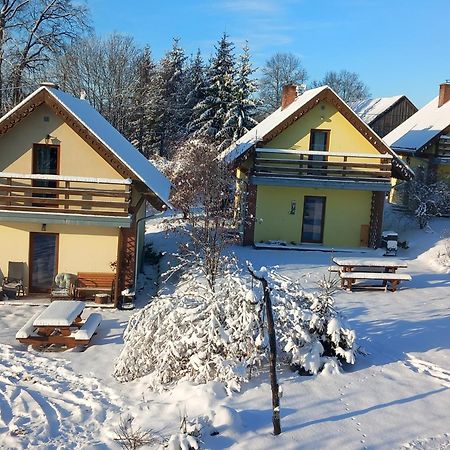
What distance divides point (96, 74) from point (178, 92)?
7.71m

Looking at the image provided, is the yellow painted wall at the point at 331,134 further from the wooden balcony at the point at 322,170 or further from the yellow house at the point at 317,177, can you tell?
the wooden balcony at the point at 322,170

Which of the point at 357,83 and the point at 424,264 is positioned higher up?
the point at 357,83

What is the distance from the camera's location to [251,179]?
67.7ft

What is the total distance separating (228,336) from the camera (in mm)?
9328

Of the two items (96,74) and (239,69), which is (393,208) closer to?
(239,69)

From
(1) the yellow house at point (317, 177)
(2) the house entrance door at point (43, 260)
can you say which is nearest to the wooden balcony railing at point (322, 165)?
(1) the yellow house at point (317, 177)

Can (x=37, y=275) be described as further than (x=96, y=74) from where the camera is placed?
No

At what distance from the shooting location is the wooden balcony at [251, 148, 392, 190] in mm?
20483

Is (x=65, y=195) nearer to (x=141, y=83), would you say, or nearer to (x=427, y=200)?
(x=427, y=200)

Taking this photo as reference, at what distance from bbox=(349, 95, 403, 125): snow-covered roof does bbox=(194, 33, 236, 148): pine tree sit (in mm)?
15739

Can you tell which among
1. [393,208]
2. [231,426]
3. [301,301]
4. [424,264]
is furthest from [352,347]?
[393,208]

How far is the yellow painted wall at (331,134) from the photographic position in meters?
21.0

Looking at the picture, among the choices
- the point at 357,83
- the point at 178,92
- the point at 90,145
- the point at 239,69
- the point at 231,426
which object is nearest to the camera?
the point at 231,426

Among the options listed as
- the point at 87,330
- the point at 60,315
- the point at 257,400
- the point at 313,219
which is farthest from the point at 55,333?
the point at 313,219
